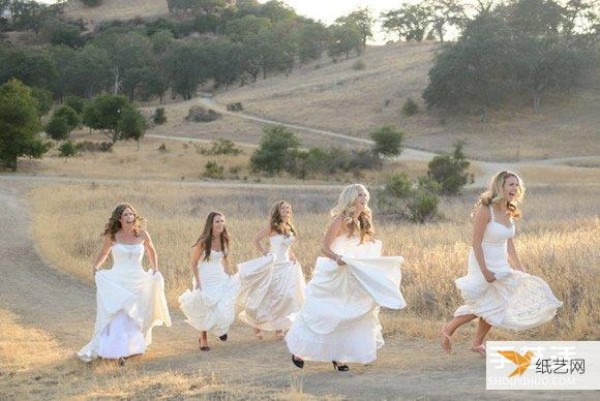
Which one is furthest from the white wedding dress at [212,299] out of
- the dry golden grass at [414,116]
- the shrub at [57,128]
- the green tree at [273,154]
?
the shrub at [57,128]

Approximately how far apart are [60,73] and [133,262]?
290 feet

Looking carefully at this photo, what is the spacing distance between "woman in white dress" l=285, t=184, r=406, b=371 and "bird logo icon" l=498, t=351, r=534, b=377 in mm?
1229

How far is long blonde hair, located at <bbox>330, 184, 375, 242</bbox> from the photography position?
28.1ft

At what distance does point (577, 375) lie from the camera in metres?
7.14

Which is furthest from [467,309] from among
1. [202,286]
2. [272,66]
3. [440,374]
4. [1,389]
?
[272,66]

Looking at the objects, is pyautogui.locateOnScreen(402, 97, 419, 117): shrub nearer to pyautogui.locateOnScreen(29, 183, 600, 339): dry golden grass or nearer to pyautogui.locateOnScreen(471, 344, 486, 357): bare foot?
pyautogui.locateOnScreen(29, 183, 600, 339): dry golden grass

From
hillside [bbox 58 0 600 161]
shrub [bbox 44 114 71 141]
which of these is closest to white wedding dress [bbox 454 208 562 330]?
hillside [bbox 58 0 600 161]

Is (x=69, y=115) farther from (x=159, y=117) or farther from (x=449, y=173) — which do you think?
(x=449, y=173)

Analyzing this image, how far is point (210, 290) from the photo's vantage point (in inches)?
403

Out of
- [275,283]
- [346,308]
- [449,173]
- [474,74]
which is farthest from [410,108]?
[346,308]

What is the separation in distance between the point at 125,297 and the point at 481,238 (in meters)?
4.28

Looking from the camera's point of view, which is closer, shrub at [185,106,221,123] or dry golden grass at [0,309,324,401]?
dry golden grass at [0,309,324,401]

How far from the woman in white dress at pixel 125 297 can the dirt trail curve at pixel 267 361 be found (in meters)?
0.33

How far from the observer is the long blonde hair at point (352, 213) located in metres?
8.58
